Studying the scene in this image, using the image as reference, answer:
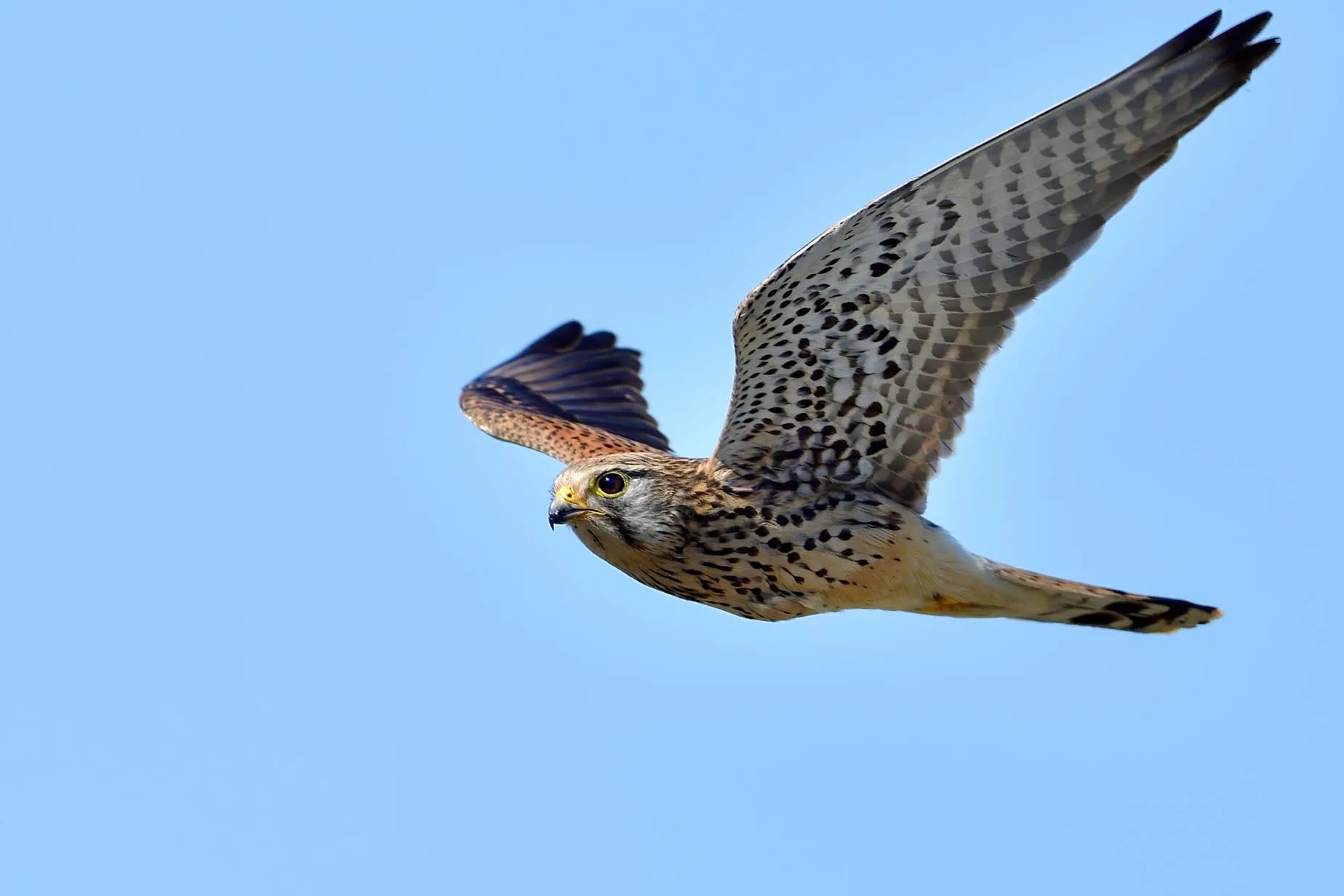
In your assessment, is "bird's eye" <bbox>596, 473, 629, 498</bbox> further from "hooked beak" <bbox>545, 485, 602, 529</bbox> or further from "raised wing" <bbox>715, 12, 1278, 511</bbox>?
"raised wing" <bbox>715, 12, 1278, 511</bbox>

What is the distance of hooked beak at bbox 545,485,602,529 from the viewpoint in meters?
8.57

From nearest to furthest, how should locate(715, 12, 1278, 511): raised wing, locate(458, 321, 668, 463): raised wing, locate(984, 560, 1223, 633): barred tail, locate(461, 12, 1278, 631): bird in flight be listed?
locate(715, 12, 1278, 511): raised wing
locate(461, 12, 1278, 631): bird in flight
locate(984, 560, 1223, 633): barred tail
locate(458, 321, 668, 463): raised wing

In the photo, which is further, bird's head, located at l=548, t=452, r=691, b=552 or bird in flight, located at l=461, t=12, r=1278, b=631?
bird's head, located at l=548, t=452, r=691, b=552

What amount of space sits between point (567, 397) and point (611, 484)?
410cm

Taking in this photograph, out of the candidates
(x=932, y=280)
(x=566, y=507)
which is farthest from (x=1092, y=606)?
(x=566, y=507)

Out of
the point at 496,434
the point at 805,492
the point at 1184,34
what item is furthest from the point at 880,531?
the point at 496,434

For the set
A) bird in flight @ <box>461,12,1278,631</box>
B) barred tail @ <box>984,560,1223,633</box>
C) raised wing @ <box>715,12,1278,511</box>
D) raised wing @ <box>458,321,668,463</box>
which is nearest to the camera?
raised wing @ <box>715,12,1278,511</box>

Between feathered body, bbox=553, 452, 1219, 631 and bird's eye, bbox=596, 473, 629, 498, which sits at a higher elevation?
bird's eye, bbox=596, 473, 629, 498

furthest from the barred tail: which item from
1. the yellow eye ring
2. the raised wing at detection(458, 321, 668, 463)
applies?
the raised wing at detection(458, 321, 668, 463)

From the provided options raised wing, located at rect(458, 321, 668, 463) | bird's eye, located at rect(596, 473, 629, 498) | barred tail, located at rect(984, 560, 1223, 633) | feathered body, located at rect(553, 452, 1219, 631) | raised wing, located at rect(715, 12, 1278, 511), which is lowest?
→ barred tail, located at rect(984, 560, 1223, 633)

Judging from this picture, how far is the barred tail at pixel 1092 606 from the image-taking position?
337 inches

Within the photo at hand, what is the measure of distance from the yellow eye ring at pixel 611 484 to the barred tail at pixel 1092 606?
5.68ft

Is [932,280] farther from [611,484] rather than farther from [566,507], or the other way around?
[566,507]

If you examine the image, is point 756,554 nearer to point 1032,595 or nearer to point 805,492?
point 805,492
